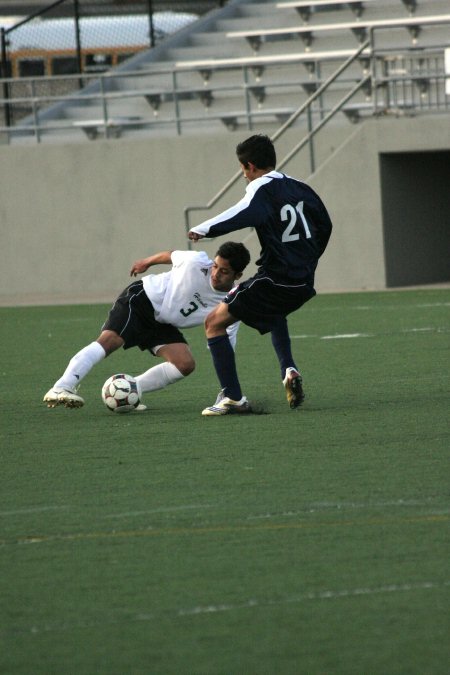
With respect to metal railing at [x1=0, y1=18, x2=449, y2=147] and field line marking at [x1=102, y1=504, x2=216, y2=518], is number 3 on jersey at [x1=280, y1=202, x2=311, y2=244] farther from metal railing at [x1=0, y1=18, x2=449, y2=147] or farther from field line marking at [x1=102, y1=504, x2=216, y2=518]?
metal railing at [x1=0, y1=18, x2=449, y2=147]

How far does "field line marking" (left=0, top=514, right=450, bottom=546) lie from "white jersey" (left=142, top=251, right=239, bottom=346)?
10.6 feet

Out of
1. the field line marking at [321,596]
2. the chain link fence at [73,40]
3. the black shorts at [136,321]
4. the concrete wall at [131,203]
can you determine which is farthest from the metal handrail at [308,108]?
the field line marking at [321,596]

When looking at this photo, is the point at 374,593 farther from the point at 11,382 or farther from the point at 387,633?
the point at 11,382

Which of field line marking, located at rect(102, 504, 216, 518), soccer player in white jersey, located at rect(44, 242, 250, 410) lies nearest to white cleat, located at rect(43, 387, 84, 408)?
soccer player in white jersey, located at rect(44, 242, 250, 410)

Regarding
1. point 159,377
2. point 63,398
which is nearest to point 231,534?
point 63,398

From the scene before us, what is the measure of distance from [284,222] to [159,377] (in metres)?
1.33

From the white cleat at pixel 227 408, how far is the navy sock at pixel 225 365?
0.03 meters

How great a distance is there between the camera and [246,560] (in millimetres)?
4910

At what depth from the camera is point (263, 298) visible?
8.39 metres

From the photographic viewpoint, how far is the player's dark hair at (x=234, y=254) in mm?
8125

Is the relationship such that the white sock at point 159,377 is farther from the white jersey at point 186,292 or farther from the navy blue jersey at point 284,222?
the navy blue jersey at point 284,222

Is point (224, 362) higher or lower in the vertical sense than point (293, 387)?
higher

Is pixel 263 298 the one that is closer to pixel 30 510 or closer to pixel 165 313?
pixel 165 313

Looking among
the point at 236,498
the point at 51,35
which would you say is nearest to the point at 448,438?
the point at 236,498
